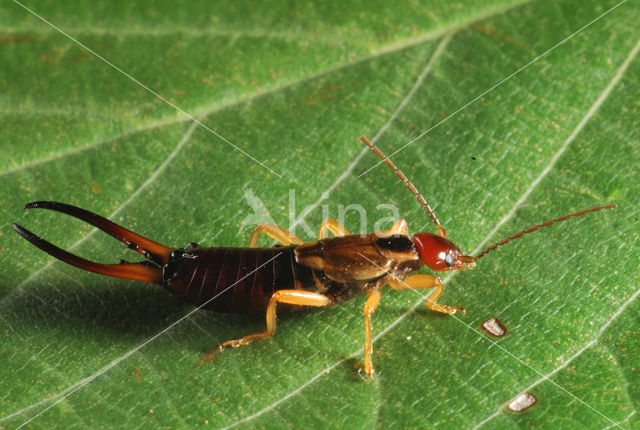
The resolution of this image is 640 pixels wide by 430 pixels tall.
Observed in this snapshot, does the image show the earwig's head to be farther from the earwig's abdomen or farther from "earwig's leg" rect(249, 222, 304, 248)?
"earwig's leg" rect(249, 222, 304, 248)

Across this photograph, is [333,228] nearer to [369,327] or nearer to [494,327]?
[369,327]

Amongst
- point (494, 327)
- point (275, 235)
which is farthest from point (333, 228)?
point (494, 327)

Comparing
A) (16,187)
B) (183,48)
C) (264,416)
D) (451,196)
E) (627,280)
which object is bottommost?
(627,280)

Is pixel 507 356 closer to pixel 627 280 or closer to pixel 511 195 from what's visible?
pixel 627 280

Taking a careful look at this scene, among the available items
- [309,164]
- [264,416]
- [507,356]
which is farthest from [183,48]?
[507,356]

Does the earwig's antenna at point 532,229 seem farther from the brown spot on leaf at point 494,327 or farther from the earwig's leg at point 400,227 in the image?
the earwig's leg at point 400,227

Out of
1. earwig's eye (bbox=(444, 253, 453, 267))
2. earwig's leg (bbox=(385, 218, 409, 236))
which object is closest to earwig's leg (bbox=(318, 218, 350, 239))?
earwig's leg (bbox=(385, 218, 409, 236))

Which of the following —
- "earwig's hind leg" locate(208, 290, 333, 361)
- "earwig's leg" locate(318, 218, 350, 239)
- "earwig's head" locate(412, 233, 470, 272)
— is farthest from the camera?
"earwig's leg" locate(318, 218, 350, 239)
